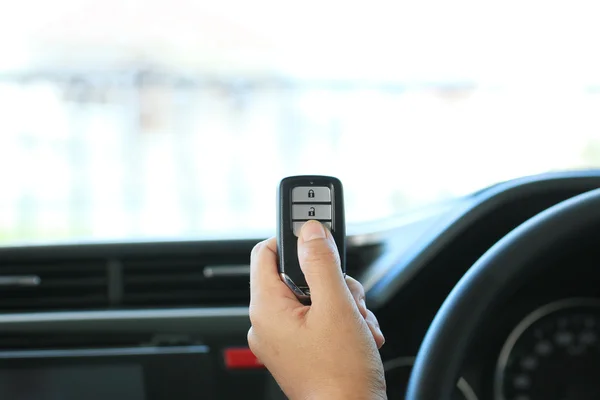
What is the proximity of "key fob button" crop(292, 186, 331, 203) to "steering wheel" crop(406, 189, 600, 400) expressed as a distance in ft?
0.63

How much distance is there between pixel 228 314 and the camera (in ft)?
4.27

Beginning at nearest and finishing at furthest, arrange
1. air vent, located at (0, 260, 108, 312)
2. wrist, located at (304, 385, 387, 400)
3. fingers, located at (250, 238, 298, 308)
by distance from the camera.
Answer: wrist, located at (304, 385, 387, 400) < fingers, located at (250, 238, 298, 308) < air vent, located at (0, 260, 108, 312)

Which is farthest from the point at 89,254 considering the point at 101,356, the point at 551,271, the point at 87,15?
the point at 87,15

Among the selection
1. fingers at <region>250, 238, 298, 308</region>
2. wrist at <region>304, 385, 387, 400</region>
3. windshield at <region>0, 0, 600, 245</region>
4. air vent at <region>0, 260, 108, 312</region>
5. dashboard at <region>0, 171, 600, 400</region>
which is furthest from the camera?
windshield at <region>0, 0, 600, 245</region>

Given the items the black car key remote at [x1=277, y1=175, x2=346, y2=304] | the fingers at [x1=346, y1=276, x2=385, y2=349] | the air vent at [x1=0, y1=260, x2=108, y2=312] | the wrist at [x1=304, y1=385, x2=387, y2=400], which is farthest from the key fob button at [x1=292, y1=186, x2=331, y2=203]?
the air vent at [x1=0, y1=260, x2=108, y2=312]

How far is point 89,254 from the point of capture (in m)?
1.37

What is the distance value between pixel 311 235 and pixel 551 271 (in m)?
0.59

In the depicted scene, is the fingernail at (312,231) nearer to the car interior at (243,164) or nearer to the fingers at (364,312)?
the fingers at (364,312)

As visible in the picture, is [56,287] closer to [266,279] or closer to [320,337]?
[266,279]

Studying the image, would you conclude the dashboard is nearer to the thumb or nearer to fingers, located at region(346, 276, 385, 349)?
fingers, located at region(346, 276, 385, 349)

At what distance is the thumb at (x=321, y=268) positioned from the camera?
26.3 inches

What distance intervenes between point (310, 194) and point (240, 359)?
537 millimetres

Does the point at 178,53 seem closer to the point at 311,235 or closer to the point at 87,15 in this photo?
the point at 87,15

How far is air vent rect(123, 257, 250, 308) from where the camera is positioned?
138 cm
